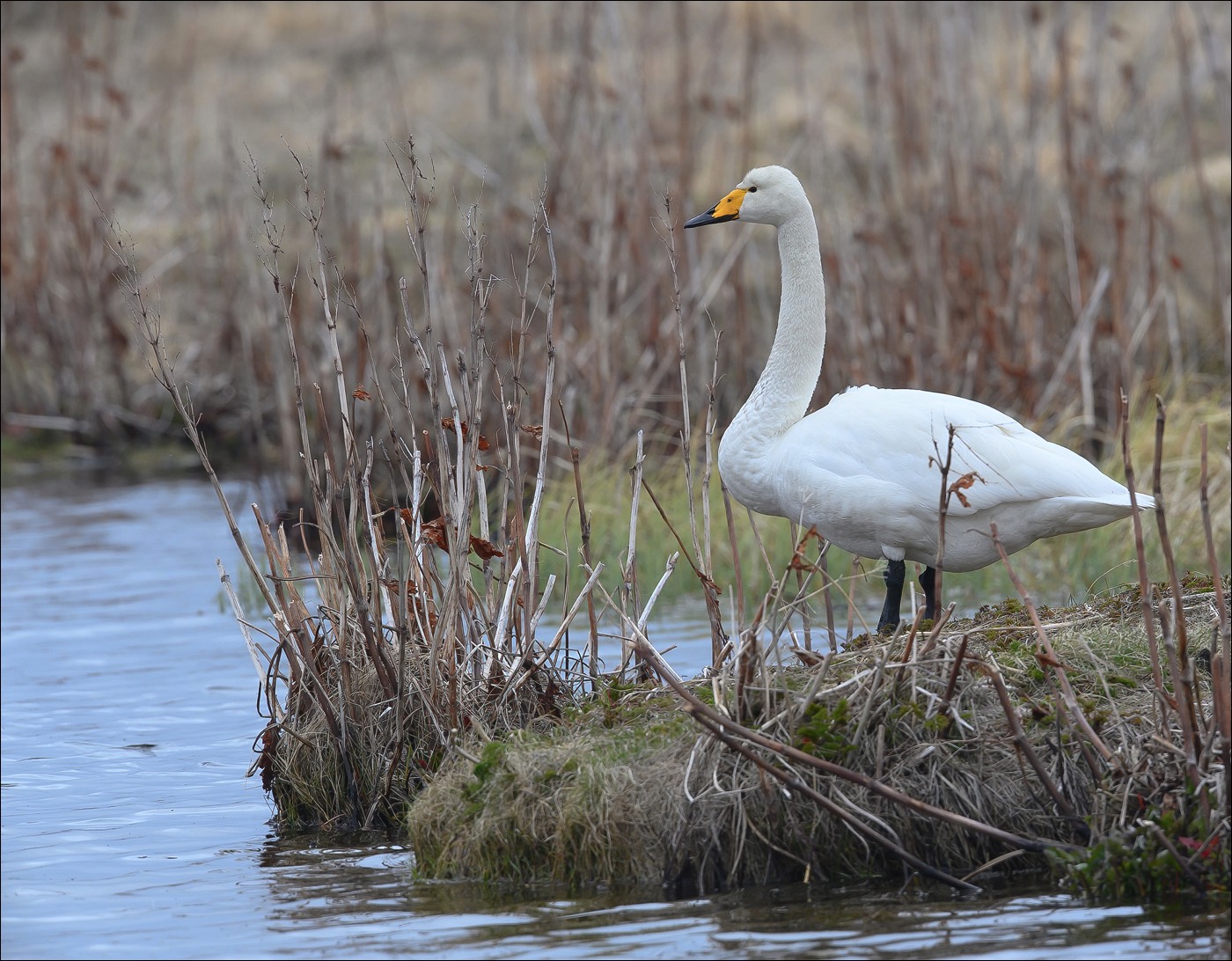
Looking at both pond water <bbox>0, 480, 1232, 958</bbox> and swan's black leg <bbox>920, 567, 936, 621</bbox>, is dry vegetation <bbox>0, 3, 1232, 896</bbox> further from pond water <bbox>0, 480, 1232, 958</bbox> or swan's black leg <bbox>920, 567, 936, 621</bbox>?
swan's black leg <bbox>920, 567, 936, 621</bbox>

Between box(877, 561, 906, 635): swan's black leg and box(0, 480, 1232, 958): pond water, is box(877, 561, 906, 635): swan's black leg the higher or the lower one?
the higher one

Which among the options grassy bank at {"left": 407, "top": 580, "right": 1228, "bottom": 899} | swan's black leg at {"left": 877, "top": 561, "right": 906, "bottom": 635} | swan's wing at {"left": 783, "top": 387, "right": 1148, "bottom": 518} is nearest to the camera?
grassy bank at {"left": 407, "top": 580, "right": 1228, "bottom": 899}

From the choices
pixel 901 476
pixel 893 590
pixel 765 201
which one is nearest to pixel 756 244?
pixel 765 201

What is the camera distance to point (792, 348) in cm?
645

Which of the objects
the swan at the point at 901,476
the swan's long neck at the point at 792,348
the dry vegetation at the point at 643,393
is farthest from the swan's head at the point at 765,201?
the swan at the point at 901,476

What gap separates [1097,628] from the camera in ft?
18.4

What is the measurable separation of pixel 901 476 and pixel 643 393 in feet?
16.8

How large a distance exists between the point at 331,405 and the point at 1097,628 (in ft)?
27.3

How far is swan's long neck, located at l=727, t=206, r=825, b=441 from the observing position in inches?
244

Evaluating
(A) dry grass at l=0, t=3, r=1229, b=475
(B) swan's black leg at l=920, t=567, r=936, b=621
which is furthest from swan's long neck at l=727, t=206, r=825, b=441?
(A) dry grass at l=0, t=3, r=1229, b=475

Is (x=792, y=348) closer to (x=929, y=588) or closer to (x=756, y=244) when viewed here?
(x=929, y=588)

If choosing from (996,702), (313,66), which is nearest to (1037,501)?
(996,702)

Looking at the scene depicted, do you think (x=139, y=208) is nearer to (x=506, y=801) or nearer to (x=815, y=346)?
(x=815, y=346)

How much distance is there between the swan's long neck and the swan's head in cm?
5
